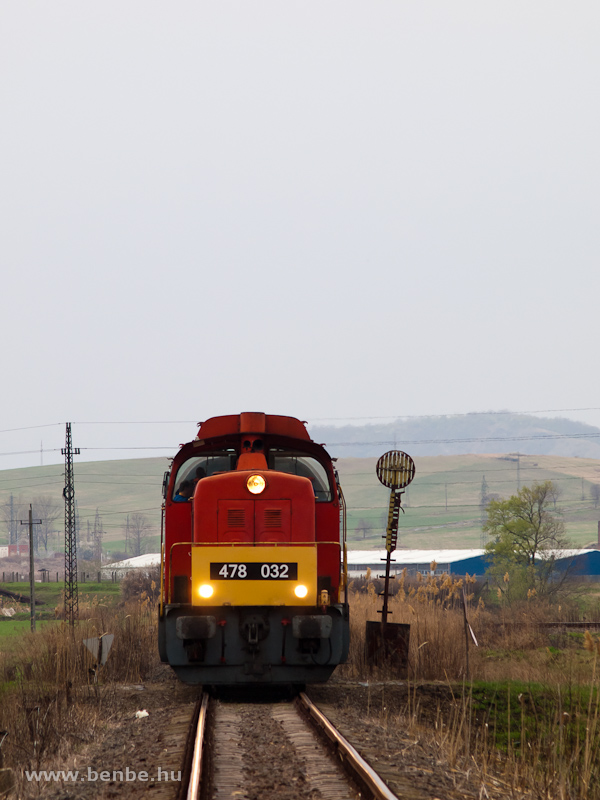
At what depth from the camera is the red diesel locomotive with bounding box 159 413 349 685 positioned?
11562mm

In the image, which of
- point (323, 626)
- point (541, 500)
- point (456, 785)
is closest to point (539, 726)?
point (323, 626)

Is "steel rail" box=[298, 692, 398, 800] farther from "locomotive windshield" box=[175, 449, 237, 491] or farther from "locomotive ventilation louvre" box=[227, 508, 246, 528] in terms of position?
"locomotive windshield" box=[175, 449, 237, 491]

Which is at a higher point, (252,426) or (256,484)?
(252,426)

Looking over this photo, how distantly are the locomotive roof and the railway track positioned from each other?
4022 millimetres

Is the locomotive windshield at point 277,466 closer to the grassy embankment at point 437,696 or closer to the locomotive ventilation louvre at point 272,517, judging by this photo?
the locomotive ventilation louvre at point 272,517

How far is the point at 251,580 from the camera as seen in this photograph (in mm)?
11672

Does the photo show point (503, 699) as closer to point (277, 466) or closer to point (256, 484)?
point (277, 466)

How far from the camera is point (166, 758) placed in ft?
28.8

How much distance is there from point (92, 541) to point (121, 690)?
181924 mm

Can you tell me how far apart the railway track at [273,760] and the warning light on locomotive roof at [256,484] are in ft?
9.84

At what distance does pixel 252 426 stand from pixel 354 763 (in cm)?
591

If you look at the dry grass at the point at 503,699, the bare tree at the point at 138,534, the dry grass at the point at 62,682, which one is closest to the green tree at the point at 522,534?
the dry grass at the point at 503,699

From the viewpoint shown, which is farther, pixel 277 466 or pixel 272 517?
pixel 277 466

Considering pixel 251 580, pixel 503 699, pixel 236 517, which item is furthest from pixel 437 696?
pixel 236 517
